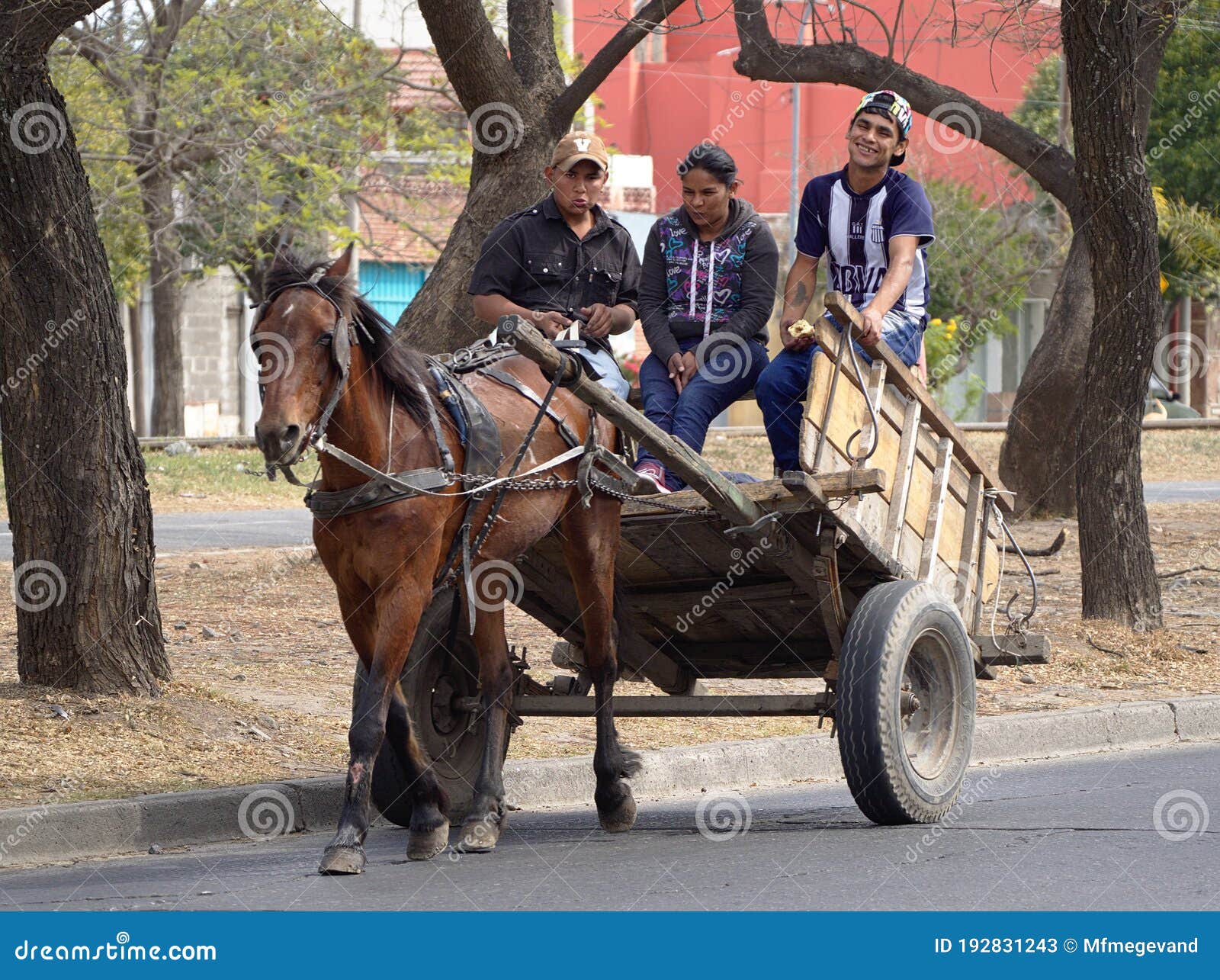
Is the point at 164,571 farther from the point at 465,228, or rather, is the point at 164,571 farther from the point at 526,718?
the point at 526,718

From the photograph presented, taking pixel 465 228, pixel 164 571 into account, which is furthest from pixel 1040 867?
pixel 164 571

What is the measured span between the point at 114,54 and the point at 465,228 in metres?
12.0

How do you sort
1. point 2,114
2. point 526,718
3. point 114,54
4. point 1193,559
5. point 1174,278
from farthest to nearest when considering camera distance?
point 1174,278 < point 114,54 < point 1193,559 < point 526,718 < point 2,114

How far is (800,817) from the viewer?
7027 millimetres

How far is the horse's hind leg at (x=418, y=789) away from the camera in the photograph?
614cm

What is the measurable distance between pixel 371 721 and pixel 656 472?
168cm

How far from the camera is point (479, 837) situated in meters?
6.24

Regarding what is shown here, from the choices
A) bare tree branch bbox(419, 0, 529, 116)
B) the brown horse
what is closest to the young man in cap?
the brown horse

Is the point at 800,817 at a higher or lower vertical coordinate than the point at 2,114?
lower

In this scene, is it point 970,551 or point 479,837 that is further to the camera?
point 970,551
